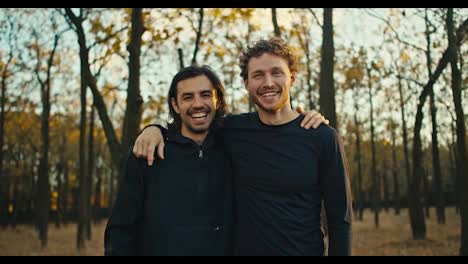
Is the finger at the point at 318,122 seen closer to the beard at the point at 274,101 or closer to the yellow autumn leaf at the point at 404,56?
the beard at the point at 274,101

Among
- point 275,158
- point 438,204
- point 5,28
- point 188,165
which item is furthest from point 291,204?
point 438,204

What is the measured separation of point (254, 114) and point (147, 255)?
4.62 ft

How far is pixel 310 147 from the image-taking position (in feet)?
10.4

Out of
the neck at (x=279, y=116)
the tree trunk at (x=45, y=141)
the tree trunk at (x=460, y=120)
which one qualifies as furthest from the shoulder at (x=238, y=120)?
the tree trunk at (x=45, y=141)

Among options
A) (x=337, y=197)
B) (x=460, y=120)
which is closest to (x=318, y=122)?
(x=337, y=197)

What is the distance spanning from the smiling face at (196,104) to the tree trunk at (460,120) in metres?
10.1

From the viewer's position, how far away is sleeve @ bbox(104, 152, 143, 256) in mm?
3102

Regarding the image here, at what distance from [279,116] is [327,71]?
8442 millimetres

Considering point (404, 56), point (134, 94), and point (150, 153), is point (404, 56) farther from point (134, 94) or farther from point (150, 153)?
point (150, 153)

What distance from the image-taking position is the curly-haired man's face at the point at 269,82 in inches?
130

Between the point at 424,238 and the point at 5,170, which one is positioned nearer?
the point at 424,238

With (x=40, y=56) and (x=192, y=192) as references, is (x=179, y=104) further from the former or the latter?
(x=40, y=56)

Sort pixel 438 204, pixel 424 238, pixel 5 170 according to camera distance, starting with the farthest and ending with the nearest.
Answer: pixel 5 170 → pixel 438 204 → pixel 424 238

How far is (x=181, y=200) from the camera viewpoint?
3.19 meters
